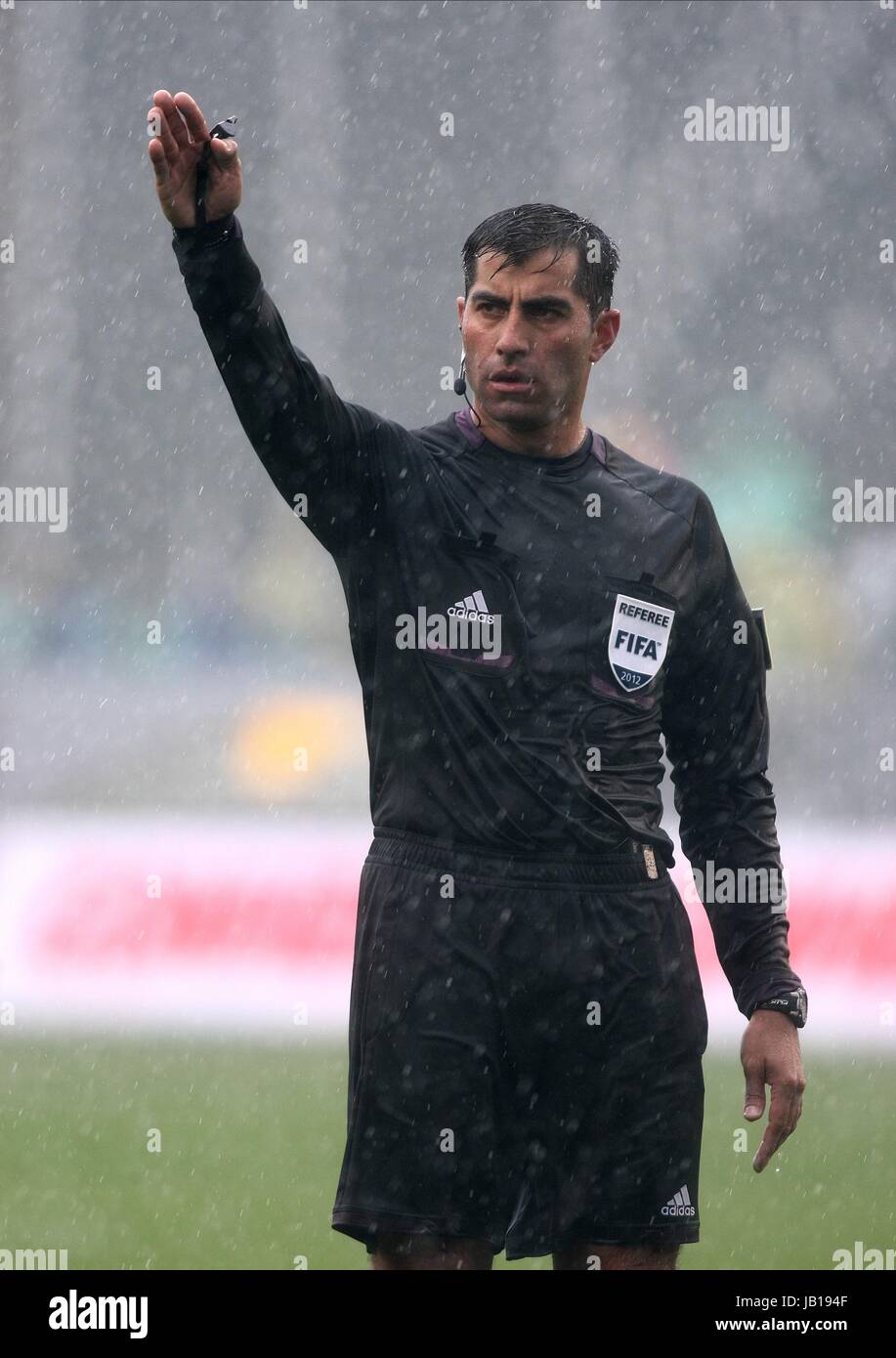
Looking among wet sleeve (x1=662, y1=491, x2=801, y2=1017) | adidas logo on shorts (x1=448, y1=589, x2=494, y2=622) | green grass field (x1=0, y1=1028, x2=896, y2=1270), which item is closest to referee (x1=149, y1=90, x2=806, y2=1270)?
adidas logo on shorts (x1=448, y1=589, x2=494, y2=622)

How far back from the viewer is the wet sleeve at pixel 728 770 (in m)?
2.85

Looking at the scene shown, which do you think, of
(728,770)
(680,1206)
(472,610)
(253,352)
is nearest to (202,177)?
(253,352)

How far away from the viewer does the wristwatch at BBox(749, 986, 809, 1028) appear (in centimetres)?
278

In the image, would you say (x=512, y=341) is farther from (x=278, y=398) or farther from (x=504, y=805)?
(x=504, y=805)

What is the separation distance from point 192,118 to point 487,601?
78cm

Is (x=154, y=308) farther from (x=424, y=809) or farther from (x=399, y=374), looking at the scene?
(x=424, y=809)

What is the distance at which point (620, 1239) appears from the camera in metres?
2.54

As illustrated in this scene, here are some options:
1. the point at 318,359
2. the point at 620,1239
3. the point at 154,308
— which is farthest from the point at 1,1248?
the point at 154,308

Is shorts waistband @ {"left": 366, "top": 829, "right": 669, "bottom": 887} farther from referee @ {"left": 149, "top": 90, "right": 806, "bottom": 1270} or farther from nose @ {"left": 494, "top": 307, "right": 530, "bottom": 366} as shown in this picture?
nose @ {"left": 494, "top": 307, "right": 530, "bottom": 366}

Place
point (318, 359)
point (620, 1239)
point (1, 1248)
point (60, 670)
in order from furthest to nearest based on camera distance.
→ point (318, 359), point (60, 670), point (1, 1248), point (620, 1239)

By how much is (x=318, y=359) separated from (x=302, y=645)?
93.5 inches

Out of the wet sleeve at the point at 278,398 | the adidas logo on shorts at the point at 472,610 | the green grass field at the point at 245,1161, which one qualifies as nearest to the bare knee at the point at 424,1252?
the adidas logo on shorts at the point at 472,610

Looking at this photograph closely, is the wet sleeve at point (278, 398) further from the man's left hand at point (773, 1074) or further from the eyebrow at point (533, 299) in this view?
the man's left hand at point (773, 1074)

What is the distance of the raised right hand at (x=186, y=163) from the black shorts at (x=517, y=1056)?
918 millimetres
